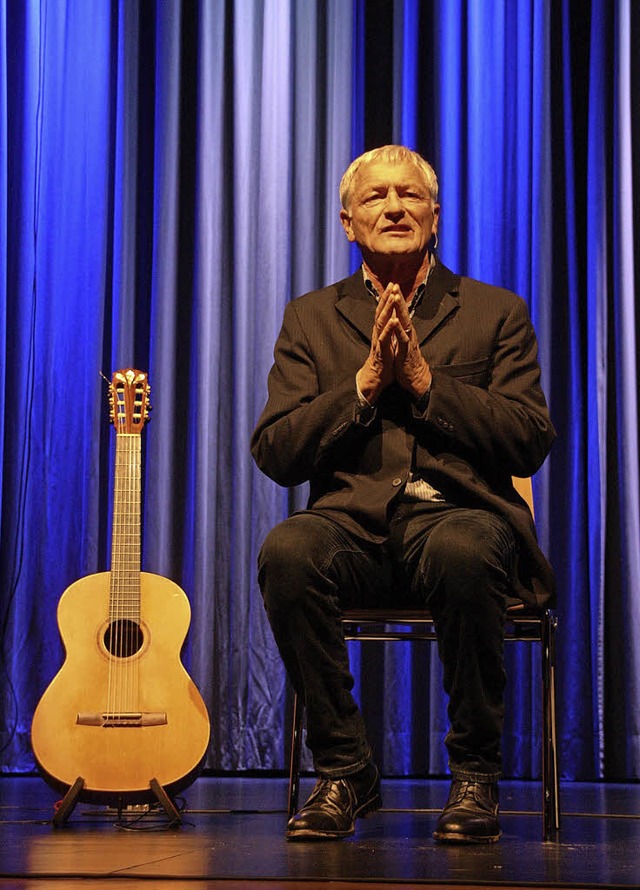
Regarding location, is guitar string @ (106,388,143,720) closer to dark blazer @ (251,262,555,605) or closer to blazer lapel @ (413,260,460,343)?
dark blazer @ (251,262,555,605)

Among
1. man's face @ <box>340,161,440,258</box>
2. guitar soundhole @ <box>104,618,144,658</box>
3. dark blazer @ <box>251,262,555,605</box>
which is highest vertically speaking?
man's face @ <box>340,161,440,258</box>

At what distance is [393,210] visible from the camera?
228 centimetres

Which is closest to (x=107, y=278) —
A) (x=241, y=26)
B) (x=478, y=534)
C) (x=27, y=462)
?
(x=27, y=462)

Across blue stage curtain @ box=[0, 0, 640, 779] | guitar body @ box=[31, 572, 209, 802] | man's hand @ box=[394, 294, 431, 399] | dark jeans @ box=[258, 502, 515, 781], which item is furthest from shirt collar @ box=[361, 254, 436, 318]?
blue stage curtain @ box=[0, 0, 640, 779]

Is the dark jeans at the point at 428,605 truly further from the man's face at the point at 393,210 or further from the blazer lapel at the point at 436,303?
the man's face at the point at 393,210

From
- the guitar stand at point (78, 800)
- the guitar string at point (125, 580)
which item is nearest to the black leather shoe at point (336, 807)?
the guitar stand at point (78, 800)

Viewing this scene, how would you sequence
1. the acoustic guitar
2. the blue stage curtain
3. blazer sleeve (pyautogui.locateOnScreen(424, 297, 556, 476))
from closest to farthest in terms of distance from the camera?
blazer sleeve (pyautogui.locateOnScreen(424, 297, 556, 476)) → the acoustic guitar → the blue stage curtain

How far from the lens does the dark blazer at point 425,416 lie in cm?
214

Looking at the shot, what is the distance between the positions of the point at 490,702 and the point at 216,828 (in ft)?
2.01

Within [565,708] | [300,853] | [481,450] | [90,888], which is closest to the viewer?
[90,888]

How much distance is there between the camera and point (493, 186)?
3768 mm

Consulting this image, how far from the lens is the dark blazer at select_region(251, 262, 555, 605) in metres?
2.14

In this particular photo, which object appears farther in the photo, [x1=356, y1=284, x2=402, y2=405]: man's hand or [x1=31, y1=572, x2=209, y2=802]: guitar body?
[x1=31, y1=572, x2=209, y2=802]: guitar body

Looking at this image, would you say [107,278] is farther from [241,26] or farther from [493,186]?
[493,186]
